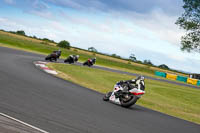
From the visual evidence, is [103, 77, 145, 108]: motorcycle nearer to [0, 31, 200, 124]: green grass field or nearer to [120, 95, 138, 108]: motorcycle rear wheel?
[120, 95, 138, 108]: motorcycle rear wheel

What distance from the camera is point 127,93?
10500 millimetres

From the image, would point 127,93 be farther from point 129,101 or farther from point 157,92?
point 157,92

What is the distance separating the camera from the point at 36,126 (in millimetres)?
5492

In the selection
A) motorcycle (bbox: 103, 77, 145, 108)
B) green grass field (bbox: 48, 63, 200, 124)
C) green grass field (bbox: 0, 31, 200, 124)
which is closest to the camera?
motorcycle (bbox: 103, 77, 145, 108)

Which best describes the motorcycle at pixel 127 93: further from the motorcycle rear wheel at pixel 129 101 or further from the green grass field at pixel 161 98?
the green grass field at pixel 161 98

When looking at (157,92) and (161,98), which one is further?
(157,92)

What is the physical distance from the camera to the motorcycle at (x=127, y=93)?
1023 centimetres

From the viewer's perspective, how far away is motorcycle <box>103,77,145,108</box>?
10226 millimetres

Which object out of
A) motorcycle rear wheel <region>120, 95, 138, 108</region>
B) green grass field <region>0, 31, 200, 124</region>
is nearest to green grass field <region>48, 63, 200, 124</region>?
green grass field <region>0, 31, 200, 124</region>

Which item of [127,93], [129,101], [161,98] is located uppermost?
[127,93]

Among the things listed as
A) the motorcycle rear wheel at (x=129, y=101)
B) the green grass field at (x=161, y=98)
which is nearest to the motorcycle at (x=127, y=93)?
the motorcycle rear wheel at (x=129, y=101)

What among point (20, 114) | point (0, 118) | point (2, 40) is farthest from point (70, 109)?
point (2, 40)

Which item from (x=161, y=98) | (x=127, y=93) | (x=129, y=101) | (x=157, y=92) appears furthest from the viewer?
(x=157, y=92)

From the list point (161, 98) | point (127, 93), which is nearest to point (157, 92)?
point (161, 98)
